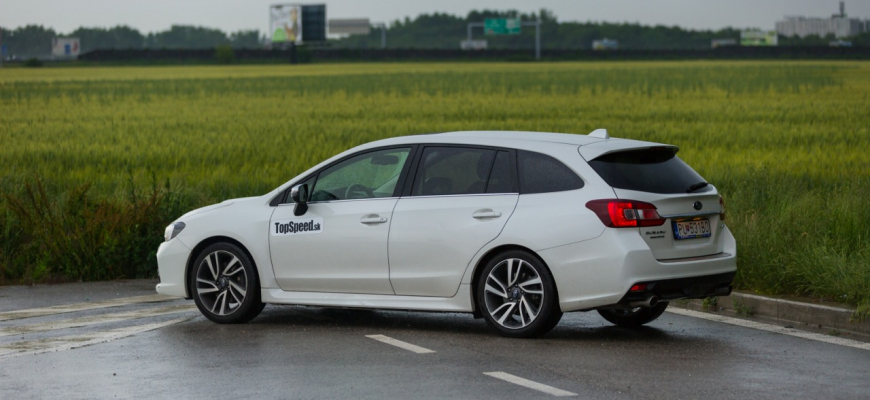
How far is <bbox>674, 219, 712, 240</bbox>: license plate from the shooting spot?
29.6ft

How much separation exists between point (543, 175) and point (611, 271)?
0.92 meters

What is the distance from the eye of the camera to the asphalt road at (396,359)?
7449 mm

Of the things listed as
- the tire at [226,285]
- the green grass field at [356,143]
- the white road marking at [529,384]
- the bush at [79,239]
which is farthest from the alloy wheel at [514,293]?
the bush at [79,239]

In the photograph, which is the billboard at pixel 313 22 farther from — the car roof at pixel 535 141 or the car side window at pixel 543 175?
the car side window at pixel 543 175

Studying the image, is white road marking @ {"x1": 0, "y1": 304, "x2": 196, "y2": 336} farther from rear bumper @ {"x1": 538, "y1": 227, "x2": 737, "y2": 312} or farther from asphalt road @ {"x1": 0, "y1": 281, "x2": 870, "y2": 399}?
rear bumper @ {"x1": 538, "y1": 227, "x2": 737, "y2": 312}

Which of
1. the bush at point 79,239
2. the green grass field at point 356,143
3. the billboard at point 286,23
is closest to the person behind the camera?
the green grass field at point 356,143

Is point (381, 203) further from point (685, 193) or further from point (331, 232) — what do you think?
point (685, 193)

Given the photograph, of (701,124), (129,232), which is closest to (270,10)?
(701,124)

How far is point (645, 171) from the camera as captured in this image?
9.14m

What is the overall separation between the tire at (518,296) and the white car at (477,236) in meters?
0.01

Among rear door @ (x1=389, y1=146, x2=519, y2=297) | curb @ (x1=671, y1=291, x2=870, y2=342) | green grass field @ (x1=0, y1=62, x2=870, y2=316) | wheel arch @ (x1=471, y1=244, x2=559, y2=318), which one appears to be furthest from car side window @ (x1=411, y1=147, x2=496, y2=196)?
green grass field @ (x1=0, y1=62, x2=870, y2=316)

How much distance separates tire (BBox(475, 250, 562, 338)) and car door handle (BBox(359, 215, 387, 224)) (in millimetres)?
897

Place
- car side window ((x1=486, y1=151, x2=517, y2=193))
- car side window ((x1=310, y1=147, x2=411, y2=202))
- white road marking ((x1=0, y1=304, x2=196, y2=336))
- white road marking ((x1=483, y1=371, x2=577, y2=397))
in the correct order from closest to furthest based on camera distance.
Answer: white road marking ((x1=483, y1=371, x2=577, y2=397)) < car side window ((x1=486, y1=151, x2=517, y2=193)) < car side window ((x1=310, y1=147, x2=411, y2=202)) < white road marking ((x1=0, y1=304, x2=196, y2=336))

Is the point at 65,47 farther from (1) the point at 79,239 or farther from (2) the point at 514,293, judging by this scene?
(2) the point at 514,293
